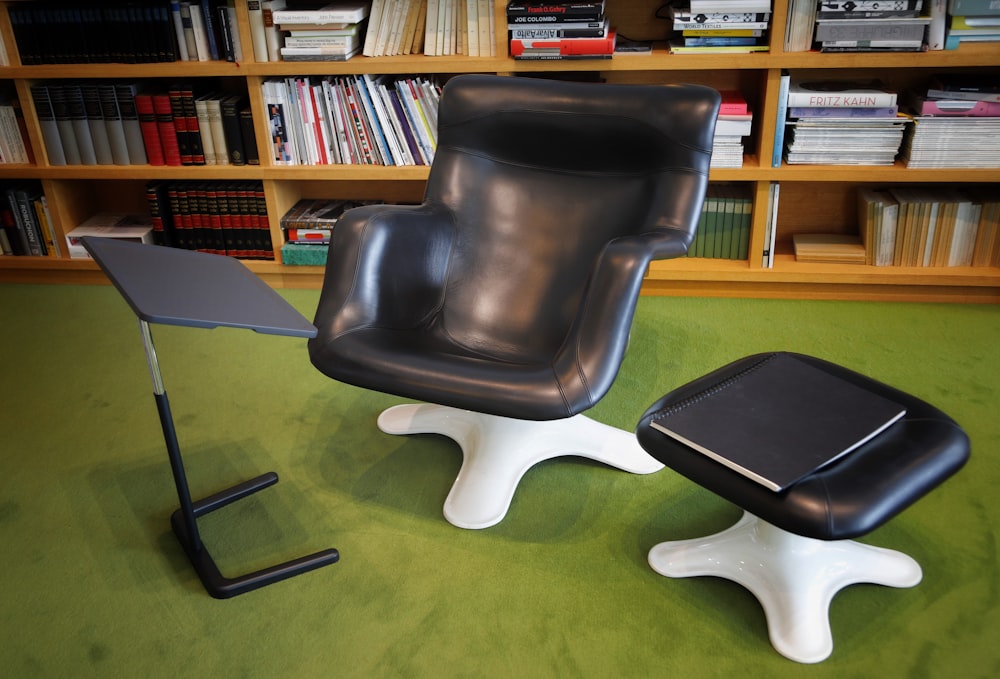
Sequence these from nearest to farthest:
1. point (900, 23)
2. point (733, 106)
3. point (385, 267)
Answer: point (385, 267), point (900, 23), point (733, 106)

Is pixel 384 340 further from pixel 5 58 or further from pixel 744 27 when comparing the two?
pixel 5 58

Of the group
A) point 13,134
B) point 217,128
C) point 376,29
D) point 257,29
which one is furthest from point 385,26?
point 13,134

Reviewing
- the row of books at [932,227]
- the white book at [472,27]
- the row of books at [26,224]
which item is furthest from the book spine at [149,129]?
the row of books at [932,227]

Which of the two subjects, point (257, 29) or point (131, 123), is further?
point (131, 123)

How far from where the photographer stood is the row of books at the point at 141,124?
10.8 feet

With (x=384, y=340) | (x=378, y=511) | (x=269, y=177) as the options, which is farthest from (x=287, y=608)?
(x=269, y=177)

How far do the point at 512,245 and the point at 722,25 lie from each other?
1.05 metres

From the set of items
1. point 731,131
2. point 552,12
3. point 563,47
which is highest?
point 552,12

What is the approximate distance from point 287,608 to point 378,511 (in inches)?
14.2

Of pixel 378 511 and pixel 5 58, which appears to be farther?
pixel 5 58

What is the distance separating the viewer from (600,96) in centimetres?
239

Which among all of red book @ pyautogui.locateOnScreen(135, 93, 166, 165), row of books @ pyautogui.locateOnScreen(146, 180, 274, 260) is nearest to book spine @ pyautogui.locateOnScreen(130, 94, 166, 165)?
red book @ pyautogui.locateOnScreen(135, 93, 166, 165)

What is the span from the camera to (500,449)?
2330 millimetres

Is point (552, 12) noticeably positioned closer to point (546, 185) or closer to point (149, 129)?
point (546, 185)
